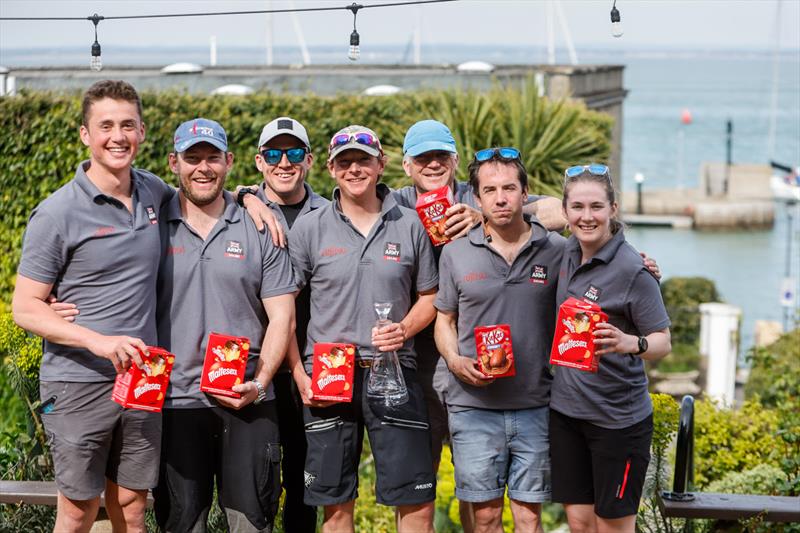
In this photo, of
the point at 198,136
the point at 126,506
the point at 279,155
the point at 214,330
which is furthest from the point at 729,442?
the point at 198,136

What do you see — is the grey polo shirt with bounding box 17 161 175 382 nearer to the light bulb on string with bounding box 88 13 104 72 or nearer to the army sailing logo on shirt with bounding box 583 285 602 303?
the army sailing logo on shirt with bounding box 583 285 602 303

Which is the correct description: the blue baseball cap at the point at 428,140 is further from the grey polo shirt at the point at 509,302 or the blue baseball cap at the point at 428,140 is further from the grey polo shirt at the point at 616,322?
the grey polo shirt at the point at 616,322

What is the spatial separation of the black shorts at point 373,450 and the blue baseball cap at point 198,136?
132 cm

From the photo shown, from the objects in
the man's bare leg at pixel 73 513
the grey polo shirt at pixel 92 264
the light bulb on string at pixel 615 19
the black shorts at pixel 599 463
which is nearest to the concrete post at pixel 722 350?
the light bulb on string at pixel 615 19

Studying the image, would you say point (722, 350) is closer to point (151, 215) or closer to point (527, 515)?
point (527, 515)

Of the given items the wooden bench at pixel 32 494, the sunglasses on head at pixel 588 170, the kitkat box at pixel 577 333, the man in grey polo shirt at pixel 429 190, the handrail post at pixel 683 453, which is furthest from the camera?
the wooden bench at pixel 32 494

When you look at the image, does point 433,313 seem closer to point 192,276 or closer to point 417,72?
point 192,276

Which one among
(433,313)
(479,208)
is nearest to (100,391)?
(433,313)

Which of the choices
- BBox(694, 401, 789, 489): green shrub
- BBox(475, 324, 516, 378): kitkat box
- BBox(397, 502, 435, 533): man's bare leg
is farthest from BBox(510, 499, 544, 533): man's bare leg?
BBox(694, 401, 789, 489): green shrub

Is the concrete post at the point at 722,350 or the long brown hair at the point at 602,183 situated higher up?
the long brown hair at the point at 602,183

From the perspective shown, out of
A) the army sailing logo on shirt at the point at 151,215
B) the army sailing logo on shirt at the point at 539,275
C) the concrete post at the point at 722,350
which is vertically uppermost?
the army sailing logo on shirt at the point at 151,215

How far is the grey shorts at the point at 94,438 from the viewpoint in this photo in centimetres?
486

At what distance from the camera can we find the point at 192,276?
4992 millimetres

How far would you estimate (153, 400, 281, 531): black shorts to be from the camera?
16.5 feet
